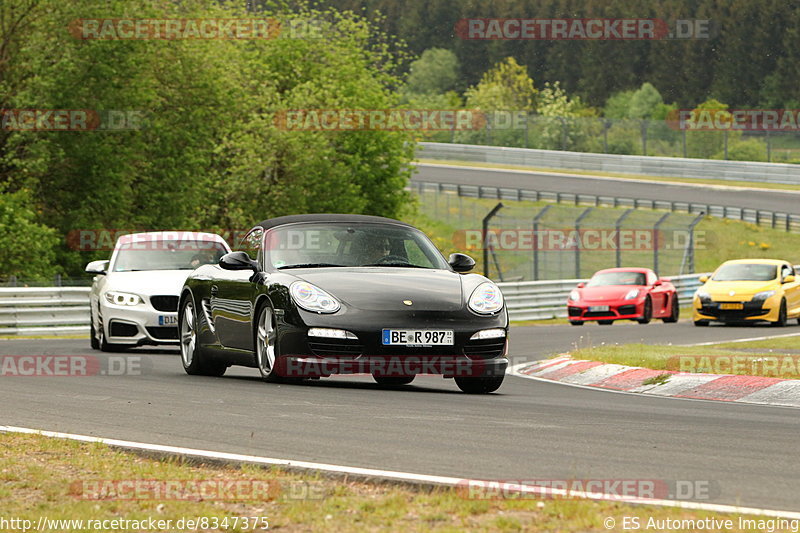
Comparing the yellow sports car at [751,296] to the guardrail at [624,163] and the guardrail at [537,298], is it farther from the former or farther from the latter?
the guardrail at [624,163]

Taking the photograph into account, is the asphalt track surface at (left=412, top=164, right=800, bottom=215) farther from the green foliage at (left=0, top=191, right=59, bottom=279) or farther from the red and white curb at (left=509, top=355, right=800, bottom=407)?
the red and white curb at (left=509, top=355, right=800, bottom=407)

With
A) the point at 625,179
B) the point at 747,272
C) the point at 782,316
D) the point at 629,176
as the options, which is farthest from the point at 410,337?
the point at 629,176

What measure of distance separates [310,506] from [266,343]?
19.2 ft

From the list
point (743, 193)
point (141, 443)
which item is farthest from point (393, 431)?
point (743, 193)

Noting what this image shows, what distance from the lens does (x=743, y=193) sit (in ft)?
206

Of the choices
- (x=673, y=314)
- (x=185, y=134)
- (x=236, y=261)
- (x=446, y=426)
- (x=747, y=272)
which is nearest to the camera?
(x=446, y=426)

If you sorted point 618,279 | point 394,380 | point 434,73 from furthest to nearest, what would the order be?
point 434,73, point 618,279, point 394,380

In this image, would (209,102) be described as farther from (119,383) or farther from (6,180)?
(119,383)

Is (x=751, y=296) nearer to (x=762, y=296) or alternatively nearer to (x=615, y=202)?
(x=762, y=296)

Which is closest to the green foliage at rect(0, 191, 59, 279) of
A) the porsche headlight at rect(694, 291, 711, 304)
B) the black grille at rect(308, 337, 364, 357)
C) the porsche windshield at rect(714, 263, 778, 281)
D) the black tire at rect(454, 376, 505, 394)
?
the porsche headlight at rect(694, 291, 711, 304)

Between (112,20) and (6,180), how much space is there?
4.97m

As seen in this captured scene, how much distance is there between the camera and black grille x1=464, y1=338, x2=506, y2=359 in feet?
37.3

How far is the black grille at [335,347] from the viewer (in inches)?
439

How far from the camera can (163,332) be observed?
17875 millimetres
